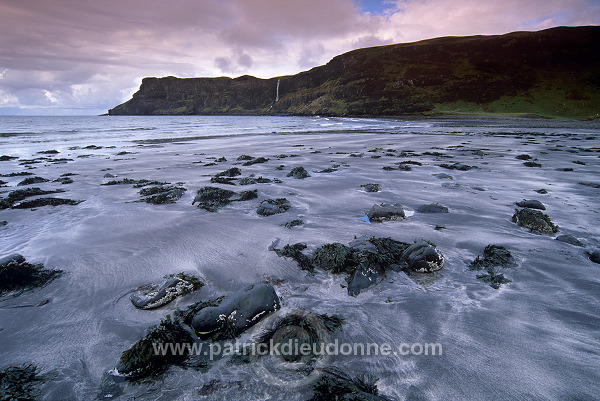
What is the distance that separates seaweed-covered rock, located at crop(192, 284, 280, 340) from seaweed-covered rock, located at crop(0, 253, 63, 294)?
2217 millimetres

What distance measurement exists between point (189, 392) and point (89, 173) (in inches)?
439

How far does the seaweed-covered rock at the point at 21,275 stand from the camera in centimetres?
319

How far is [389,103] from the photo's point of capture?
8631 centimetres

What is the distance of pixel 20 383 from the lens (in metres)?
2.04

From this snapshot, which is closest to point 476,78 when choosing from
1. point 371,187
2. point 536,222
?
point 371,187

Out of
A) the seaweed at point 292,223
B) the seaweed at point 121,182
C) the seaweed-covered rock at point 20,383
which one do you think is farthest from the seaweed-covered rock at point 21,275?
the seaweed at point 121,182

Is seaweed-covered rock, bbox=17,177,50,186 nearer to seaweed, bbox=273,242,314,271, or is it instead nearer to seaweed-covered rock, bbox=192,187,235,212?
seaweed-covered rock, bbox=192,187,235,212

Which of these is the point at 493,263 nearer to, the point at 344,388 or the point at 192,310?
the point at 344,388

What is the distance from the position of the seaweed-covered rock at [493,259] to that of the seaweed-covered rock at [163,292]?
128 inches

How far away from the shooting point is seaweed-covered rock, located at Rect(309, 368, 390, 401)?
1862 millimetres

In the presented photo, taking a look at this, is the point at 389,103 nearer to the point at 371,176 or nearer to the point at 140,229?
the point at 371,176

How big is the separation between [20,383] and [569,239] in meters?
6.00

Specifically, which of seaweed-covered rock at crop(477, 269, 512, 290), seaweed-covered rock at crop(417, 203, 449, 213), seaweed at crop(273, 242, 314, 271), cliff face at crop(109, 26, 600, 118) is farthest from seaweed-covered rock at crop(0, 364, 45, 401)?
cliff face at crop(109, 26, 600, 118)

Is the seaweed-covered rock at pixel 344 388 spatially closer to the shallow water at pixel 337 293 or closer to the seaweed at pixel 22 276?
the shallow water at pixel 337 293
